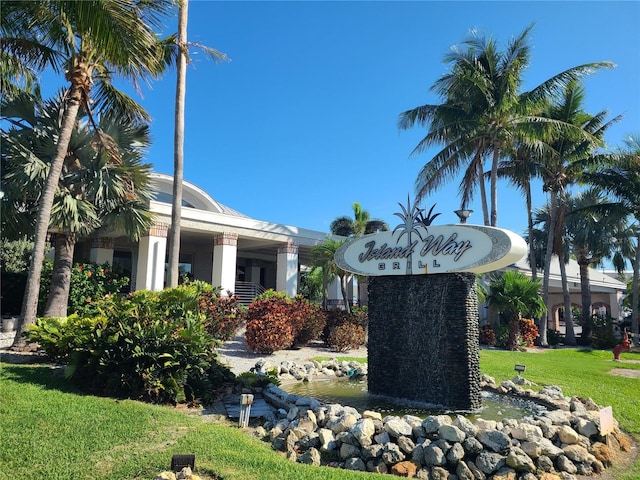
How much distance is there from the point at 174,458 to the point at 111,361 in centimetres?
337

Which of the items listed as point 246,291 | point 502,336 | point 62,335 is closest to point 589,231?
point 502,336

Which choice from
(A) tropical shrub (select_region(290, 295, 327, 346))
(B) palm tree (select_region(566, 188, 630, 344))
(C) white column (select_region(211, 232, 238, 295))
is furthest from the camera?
(B) palm tree (select_region(566, 188, 630, 344))

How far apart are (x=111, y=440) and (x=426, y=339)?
5.09 m

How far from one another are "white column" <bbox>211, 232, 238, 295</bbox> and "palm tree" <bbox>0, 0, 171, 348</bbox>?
26.7 feet

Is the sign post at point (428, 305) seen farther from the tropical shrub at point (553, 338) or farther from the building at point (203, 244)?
the tropical shrub at point (553, 338)

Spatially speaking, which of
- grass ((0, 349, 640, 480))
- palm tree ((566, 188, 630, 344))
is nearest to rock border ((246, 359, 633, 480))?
grass ((0, 349, 640, 480))

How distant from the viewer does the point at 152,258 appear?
18516 mm

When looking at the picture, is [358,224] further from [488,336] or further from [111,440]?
[111,440]

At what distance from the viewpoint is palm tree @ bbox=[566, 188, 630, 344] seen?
24.8 meters

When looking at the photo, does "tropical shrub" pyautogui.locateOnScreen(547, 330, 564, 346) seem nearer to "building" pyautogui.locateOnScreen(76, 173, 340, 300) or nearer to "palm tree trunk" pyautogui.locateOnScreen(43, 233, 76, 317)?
"building" pyautogui.locateOnScreen(76, 173, 340, 300)

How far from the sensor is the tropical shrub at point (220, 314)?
1411 centimetres

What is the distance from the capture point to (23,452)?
462cm

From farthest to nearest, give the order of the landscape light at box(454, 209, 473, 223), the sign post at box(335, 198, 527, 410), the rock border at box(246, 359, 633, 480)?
the landscape light at box(454, 209, 473, 223), the sign post at box(335, 198, 527, 410), the rock border at box(246, 359, 633, 480)

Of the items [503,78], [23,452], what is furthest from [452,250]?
[503,78]
